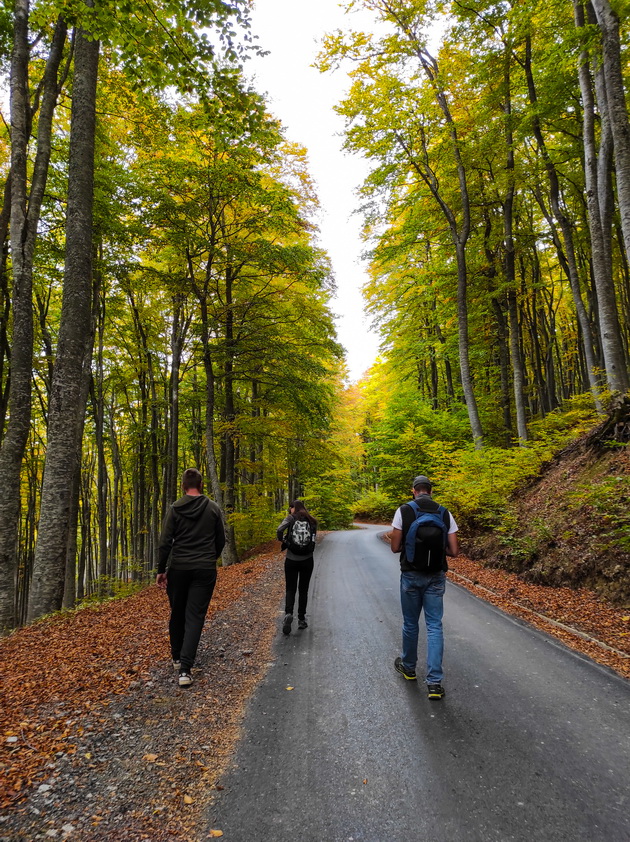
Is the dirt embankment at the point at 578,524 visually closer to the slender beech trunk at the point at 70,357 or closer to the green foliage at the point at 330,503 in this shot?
the slender beech trunk at the point at 70,357

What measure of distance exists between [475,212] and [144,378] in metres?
15.0

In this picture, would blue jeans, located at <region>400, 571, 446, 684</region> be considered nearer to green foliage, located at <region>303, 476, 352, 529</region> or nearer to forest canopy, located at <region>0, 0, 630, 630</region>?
forest canopy, located at <region>0, 0, 630, 630</region>

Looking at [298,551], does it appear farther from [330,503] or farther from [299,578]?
[330,503]

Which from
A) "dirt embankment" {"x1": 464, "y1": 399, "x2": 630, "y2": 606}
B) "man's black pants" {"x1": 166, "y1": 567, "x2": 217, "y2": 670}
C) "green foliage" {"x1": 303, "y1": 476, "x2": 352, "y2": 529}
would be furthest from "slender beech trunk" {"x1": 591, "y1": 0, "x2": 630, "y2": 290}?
"green foliage" {"x1": 303, "y1": 476, "x2": 352, "y2": 529}

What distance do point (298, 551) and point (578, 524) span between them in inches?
204

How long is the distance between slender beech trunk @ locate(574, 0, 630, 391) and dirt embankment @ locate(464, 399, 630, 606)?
116cm

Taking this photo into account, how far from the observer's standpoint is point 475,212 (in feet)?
50.8

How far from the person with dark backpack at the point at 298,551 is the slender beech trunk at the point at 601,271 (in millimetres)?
7010

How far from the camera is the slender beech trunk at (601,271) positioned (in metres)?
8.51

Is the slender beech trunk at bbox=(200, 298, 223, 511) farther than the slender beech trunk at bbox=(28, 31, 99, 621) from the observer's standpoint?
Yes

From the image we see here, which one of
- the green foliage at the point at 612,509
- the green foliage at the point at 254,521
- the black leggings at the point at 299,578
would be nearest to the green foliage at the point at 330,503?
the green foliage at the point at 254,521

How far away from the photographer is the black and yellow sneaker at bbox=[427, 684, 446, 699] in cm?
375

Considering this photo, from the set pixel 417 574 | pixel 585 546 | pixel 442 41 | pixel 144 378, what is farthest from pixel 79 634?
pixel 442 41

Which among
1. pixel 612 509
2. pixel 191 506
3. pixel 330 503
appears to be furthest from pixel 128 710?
pixel 330 503
